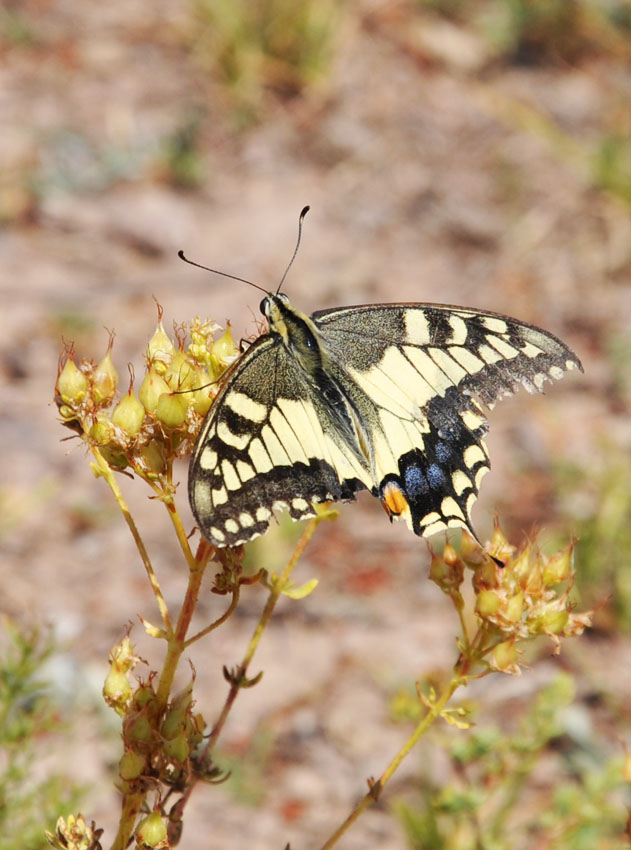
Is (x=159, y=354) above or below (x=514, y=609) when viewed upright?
above

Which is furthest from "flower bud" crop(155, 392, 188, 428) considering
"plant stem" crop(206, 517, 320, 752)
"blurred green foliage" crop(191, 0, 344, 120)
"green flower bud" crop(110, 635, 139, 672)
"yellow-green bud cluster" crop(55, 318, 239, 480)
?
"blurred green foliage" crop(191, 0, 344, 120)

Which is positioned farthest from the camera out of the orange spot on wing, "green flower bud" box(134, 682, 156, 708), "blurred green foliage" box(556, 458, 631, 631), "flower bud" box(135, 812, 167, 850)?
"blurred green foliage" box(556, 458, 631, 631)

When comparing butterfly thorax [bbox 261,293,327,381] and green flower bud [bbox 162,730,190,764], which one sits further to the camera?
butterfly thorax [bbox 261,293,327,381]

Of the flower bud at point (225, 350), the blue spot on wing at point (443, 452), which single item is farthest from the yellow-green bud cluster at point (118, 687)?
the blue spot on wing at point (443, 452)

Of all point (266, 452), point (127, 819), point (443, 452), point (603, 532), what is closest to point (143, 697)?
point (127, 819)

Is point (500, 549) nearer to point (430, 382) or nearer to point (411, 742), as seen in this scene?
point (411, 742)

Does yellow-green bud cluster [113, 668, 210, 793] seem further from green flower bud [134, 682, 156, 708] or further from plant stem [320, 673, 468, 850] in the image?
plant stem [320, 673, 468, 850]

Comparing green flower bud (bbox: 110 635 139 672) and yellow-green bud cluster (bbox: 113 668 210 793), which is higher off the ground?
green flower bud (bbox: 110 635 139 672)
